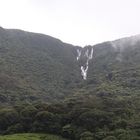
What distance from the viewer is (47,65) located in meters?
189

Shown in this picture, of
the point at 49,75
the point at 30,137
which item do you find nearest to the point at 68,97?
the point at 49,75

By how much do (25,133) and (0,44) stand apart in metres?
126

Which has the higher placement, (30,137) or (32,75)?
(32,75)

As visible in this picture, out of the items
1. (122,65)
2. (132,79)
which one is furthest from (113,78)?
(122,65)

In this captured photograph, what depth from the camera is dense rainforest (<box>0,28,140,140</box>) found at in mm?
73500

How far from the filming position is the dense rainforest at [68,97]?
73500 millimetres

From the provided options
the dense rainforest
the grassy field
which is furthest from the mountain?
Result: the grassy field

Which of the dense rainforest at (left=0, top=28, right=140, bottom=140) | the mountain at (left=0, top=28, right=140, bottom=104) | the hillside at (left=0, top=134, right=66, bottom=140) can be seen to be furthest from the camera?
the mountain at (left=0, top=28, right=140, bottom=104)

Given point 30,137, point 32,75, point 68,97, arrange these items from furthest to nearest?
point 32,75, point 68,97, point 30,137

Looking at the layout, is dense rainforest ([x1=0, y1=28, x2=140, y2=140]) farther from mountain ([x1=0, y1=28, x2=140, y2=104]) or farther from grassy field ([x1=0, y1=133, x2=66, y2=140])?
grassy field ([x1=0, y1=133, x2=66, y2=140])

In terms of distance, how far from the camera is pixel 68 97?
438ft

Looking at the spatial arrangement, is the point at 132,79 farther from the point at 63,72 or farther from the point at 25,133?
the point at 25,133

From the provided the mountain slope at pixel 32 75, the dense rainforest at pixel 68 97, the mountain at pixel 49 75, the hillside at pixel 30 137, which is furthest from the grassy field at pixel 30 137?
the mountain slope at pixel 32 75

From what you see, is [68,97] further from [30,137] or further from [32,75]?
[30,137]
